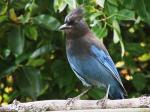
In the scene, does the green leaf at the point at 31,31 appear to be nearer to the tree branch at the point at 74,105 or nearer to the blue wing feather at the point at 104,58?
the blue wing feather at the point at 104,58

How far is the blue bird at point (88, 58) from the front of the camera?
11.3 ft

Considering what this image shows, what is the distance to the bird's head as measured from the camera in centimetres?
333

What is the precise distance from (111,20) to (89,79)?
383 millimetres

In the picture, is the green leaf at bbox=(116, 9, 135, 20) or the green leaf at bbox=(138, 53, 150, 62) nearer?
the green leaf at bbox=(116, 9, 135, 20)

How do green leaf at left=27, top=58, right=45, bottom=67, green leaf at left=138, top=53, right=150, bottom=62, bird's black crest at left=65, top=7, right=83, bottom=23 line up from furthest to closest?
green leaf at left=138, top=53, right=150, bottom=62 → green leaf at left=27, top=58, right=45, bottom=67 → bird's black crest at left=65, top=7, right=83, bottom=23

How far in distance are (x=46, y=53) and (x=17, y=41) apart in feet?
1.09

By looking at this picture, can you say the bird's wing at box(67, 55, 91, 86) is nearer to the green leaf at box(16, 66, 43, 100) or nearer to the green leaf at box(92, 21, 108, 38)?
the green leaf at box(92, 21, 108, 38)

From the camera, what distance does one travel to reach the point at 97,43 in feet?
11.5

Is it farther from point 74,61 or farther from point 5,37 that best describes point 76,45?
point 5,37

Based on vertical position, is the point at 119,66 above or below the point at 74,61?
below

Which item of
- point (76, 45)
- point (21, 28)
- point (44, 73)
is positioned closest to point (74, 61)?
point (76, 45)

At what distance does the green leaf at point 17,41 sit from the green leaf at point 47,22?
0.14m

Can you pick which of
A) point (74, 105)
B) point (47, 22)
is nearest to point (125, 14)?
point (47, 22)

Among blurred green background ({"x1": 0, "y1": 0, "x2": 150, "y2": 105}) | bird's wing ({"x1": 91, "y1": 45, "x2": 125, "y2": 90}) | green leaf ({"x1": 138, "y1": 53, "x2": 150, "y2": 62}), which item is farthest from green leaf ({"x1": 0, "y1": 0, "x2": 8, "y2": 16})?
green leaf ({"x1": 138, "y1": 53, "x2": 150, "y2": 62})
